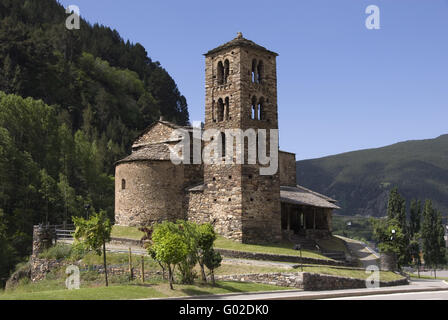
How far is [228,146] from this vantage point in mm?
41938

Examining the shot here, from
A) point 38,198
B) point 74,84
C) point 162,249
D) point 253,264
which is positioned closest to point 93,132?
point 74,84

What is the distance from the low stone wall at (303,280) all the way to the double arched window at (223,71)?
20609mm

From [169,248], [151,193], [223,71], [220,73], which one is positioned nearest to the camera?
[169,248]

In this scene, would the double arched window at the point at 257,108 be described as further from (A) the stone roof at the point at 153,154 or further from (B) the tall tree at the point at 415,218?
(B) the tall tree at the point at 415,218

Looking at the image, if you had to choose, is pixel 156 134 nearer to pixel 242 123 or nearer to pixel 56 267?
pixel 242 123

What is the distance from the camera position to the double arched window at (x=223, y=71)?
1724 inches

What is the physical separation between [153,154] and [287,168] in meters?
21.1

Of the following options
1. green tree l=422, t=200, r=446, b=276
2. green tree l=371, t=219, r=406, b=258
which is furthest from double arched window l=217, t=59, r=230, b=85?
green tree l=422, t=200, r=446, b=276

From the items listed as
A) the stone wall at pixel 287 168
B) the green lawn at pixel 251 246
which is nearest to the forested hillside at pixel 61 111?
the green lawn at pixel 251 246

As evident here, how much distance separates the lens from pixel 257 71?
146ft

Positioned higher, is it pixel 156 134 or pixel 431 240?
pixel 156 134

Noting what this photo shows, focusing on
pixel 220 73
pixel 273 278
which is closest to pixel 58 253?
pixel 273 278

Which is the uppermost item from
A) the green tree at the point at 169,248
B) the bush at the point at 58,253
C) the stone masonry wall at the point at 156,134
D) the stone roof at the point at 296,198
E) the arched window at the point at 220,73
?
the arched window at the point at 220,73

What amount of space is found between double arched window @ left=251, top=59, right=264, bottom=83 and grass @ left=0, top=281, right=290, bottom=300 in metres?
22.6
